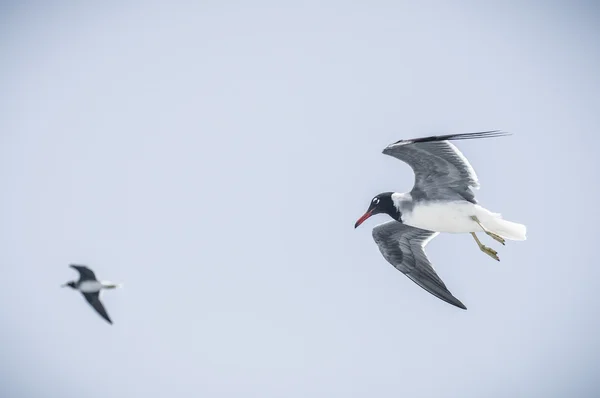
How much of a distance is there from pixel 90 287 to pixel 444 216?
21.1 ft

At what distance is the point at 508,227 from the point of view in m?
14.7

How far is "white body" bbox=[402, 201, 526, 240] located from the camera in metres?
14.7

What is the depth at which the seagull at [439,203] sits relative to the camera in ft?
46.7

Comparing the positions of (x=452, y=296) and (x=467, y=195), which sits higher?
(x=467, y=195)

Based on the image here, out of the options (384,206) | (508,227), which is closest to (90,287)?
(384,206)

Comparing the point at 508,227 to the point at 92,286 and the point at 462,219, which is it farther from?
the point at 92,286

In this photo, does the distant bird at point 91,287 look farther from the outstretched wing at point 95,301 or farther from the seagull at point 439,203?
the seagull at point 439,203

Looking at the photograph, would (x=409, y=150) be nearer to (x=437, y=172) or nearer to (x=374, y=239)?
(x=437, y=172)

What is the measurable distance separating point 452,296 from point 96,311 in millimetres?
6287

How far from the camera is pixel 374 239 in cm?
1627

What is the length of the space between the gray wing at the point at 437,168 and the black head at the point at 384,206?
17.0 inches

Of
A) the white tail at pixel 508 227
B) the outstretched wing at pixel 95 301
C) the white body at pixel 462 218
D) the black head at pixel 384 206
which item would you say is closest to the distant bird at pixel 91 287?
the outstretched wing at pixel 95 301

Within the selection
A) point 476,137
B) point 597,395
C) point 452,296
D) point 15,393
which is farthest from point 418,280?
point 15,393

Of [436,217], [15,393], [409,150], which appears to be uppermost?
[15,393]
